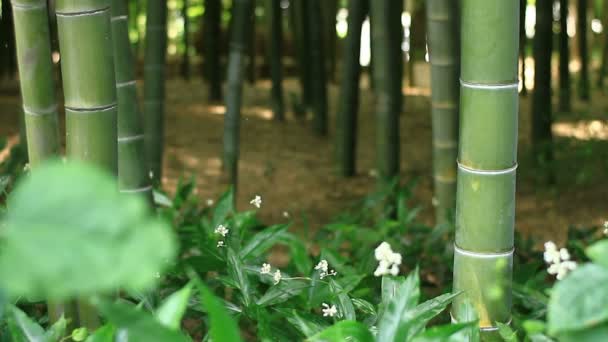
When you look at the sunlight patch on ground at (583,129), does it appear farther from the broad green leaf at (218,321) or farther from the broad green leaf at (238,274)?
the broad green leaf at (218,321)

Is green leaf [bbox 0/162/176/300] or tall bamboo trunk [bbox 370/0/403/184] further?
tall bamboo trunk [bbox 370/0/403/184]

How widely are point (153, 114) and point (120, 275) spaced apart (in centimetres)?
296

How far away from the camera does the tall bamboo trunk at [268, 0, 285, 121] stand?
17.7 feet

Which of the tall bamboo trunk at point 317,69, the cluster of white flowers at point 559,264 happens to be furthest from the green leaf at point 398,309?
the tall bamboo trunk at point 317,69

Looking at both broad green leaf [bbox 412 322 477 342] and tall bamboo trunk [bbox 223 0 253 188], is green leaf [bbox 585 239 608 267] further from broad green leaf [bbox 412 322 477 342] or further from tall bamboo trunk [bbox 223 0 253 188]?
tall bamboo trunk [bbox 223 0 253 188]

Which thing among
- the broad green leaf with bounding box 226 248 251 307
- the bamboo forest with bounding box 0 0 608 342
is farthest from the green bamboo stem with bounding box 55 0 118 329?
the broad green leaf with bounding box 226 248 251 307

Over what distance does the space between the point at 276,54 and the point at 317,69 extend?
46 centimetres

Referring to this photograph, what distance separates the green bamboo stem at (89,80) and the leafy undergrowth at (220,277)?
25 cm

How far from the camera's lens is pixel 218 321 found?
967 mm

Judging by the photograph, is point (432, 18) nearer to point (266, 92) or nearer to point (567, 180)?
point (567, 180)

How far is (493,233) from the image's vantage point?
1.52 metres

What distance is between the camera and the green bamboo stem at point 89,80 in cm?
145

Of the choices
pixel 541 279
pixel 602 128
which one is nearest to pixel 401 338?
pixel 541 279

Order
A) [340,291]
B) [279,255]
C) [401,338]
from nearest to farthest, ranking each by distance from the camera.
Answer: [401,338], [340,291], [279,255]
